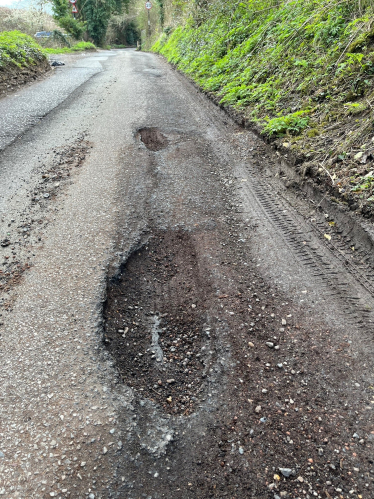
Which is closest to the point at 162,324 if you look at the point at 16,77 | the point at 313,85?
the point at 313,85

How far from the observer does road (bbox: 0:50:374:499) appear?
1393 mm

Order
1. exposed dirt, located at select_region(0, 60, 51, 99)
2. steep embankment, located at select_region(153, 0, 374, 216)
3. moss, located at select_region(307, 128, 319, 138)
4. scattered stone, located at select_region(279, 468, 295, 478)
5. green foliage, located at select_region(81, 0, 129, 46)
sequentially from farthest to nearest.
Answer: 1. green foliage, located at select_region(81, 0, 129, 46)
2. exposed dirt, located at select_region(0, 60, 51, 99)
3. moss, located at select_region(307, 128, 319, 138)
4. steep embankment, located at select_region(153, 0, 374, 216)
5. scattered stone, located at select_region(279, 468, 295, 478)

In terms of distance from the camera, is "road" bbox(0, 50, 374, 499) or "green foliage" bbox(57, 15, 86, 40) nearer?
"road" bbox(0, 50, 374, 499)

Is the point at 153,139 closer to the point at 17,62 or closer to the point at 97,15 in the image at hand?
the point at 17,62

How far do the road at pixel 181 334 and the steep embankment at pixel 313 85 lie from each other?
30 cm

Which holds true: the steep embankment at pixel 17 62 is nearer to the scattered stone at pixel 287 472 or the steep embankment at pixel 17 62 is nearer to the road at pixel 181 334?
the road at pixel 181 334

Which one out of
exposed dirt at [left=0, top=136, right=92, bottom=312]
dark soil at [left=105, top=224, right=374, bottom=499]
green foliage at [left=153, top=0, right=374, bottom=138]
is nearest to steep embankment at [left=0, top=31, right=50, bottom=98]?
exposed dirt at [left=0, top=136, right=92, bottom=312]

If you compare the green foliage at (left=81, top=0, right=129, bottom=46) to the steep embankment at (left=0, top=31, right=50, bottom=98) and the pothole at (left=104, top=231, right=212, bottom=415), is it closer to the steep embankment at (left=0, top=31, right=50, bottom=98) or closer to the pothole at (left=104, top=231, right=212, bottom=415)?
the steep embankment at (left=0, top=31, right=50, bottom=98)

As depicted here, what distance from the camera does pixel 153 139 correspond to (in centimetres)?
461

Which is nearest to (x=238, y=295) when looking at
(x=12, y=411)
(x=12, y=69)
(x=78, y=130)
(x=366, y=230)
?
(x=366, y=230)

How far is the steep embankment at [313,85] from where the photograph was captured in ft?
9.94

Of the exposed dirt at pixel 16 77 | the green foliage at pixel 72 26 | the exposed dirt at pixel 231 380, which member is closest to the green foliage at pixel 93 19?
the green foliage at pixel 72 26

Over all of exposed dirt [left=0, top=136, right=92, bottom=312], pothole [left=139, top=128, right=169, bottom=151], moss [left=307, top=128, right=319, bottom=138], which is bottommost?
exposed dirt [left=0, top=136, right=92, bottom=312]

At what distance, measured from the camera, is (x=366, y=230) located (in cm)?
242
